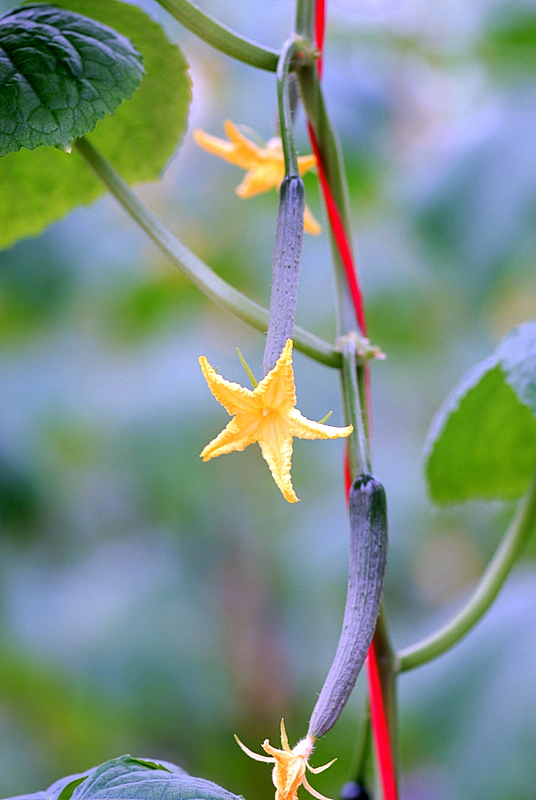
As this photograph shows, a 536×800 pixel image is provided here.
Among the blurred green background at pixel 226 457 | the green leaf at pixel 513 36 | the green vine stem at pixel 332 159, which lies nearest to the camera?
the green vine stem at pixel 332 159

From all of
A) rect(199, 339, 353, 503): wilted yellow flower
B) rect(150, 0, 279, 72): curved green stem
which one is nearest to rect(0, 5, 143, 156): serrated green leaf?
rect(150, 0, 279, 72): curved green stem

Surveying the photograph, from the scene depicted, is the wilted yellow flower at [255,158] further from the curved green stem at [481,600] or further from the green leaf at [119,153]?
the curved green stem at [481,600]

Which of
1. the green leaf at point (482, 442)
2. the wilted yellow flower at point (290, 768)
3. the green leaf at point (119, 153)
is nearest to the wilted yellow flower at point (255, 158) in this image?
the green leaf at point (119, 153)

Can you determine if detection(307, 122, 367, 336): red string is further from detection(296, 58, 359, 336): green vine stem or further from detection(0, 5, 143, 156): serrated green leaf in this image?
detection(0, 5, 143, 156): serrated green leaf

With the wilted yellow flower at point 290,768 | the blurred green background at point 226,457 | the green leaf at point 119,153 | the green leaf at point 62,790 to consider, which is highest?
the blurred green background at point 226,457

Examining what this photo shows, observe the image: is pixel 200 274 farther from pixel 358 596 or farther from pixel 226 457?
pixel 226 457

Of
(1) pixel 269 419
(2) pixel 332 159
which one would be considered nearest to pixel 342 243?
(2) pixel 332 159
